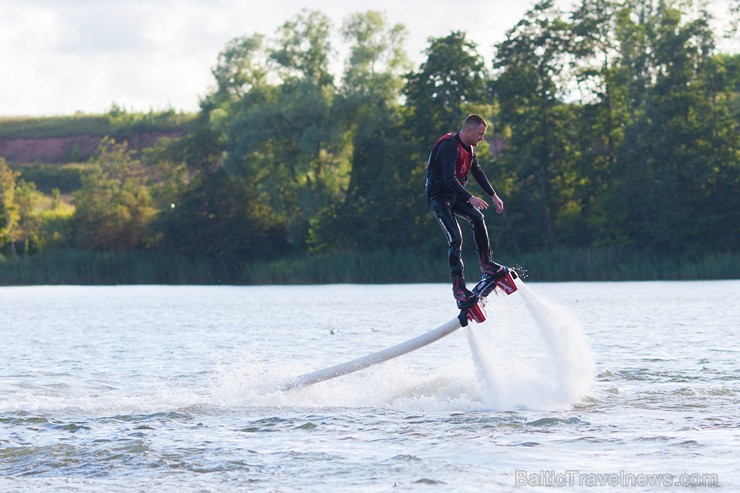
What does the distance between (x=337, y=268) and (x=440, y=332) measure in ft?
167

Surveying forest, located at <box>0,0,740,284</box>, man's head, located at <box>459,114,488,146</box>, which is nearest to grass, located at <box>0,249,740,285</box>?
forest, located at <box>0,0,740,284</box>

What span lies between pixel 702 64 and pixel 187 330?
44.9 metres

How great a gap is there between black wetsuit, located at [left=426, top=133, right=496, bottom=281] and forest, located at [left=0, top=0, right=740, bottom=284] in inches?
1658

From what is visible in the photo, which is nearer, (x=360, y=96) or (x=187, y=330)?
(x=187, y=330)

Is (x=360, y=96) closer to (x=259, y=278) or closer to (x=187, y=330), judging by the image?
(x=259, y=278)

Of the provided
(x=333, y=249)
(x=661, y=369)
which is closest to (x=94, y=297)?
(x=333, y=249)

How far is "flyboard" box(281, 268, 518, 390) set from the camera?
14391mm

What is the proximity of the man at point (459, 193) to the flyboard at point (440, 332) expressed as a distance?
76mm

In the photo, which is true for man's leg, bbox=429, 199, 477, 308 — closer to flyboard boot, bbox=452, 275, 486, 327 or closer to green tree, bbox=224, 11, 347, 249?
flyboard boot, bbox=452, 275, 486, 327

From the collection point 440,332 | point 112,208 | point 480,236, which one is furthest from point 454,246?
point 112,208

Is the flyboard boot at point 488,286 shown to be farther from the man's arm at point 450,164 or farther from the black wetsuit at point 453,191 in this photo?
the man's arm at point 450,164

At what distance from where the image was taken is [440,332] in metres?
15.0

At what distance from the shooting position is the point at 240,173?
265ft

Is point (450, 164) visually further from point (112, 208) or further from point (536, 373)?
point (112, 208)
